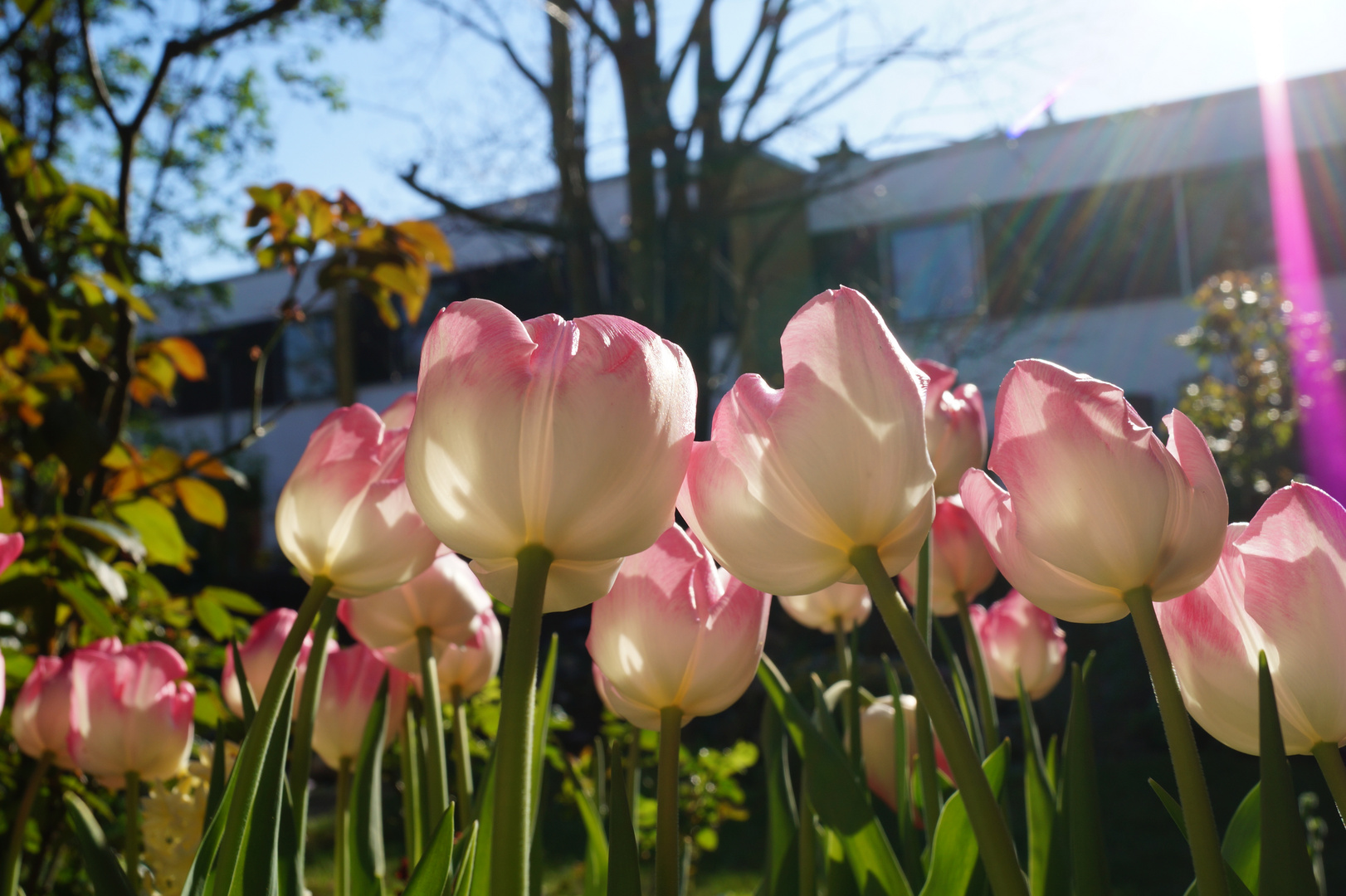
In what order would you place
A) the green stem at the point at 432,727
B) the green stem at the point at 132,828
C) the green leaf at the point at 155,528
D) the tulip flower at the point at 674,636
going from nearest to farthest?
1. the tulip flower at the point at 674,636
2. the green stem at the point at 432,727
3. the green stem at the point at 132,828
4. the green leaf at the point at 155,528

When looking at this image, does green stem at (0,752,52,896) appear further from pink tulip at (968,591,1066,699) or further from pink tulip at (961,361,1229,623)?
pink tulip at (968,591,1066,699)

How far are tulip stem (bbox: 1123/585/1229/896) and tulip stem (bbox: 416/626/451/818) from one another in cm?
50

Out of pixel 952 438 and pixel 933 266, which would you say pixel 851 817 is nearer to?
pixel 952 438

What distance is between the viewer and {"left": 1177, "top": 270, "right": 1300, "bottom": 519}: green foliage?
5.73 meters

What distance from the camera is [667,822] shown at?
1.86ft

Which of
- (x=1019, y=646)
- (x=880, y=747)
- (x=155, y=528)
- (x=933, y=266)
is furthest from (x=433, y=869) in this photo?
(x=933, y=266)

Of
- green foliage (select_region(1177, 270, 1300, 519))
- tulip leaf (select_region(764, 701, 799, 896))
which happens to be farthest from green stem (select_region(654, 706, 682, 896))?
green foliage (select_region(1177, 270, 1300, 519))

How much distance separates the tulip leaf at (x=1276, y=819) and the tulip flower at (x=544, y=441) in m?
0.26

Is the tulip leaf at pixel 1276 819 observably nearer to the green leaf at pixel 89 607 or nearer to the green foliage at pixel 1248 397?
the green leaf at pixel 89 607

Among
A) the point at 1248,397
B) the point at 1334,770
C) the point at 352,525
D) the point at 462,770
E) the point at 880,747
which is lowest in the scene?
the point at 1248,397

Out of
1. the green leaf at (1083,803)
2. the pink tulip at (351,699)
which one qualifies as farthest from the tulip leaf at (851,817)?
the pink tulip at (351,699)

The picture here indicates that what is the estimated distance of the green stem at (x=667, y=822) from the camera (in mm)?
555

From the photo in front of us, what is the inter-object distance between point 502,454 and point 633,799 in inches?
24.2

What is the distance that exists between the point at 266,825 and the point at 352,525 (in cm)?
17
